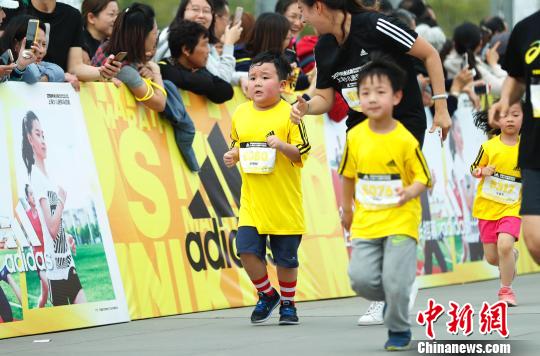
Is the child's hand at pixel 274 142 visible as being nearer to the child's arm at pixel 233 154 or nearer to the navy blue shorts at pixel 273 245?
the child's arm at pixel 233 154

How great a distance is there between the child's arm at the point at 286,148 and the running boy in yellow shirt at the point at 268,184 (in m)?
0.06

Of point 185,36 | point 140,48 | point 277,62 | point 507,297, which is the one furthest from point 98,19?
point 507,297

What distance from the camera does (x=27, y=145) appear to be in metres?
10.1

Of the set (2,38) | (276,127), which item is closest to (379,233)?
(276,127)

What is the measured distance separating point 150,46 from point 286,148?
87.2 inches

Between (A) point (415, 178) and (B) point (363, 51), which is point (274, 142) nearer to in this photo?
(B) point (363, 51)

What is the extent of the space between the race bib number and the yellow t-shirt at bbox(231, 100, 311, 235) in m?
0.60

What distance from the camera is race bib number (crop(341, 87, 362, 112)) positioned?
31.0 feet

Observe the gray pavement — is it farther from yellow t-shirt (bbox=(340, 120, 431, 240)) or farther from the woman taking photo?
the woman taking photo

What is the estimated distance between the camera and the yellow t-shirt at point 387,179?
7.94 m

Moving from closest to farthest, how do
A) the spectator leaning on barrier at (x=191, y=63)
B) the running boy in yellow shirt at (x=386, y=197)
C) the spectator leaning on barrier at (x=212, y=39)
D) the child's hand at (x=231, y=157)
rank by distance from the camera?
the running boy in yellow shirt at (x=386, y=197) < the child's hand at (x=231, y=157) < the spectator leaning on barrier at (x=191, y=63) < the spectator leaning on barrier at (x=212, y=39)

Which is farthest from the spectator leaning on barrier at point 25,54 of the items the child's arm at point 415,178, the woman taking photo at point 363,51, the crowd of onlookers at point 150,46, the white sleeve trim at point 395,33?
the child's arm at point 415,178

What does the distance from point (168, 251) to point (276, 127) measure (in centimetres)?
181

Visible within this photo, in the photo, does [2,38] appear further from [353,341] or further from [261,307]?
[353,341]
